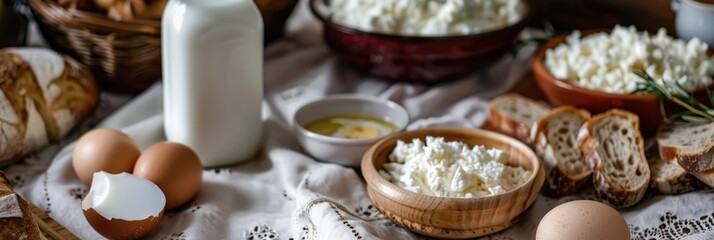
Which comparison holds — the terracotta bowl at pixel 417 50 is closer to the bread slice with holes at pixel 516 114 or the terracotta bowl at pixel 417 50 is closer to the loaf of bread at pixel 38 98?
the bread slice with holes at pixel 516 114

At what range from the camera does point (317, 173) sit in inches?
54.1

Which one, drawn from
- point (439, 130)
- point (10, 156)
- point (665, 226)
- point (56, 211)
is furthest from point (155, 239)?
point (665, 226)

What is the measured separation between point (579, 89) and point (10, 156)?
3.19ft

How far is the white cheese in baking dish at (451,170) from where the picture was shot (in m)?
1.19

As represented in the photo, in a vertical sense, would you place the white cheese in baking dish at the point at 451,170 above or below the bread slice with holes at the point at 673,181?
above

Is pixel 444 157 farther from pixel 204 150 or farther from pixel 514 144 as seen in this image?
pixel 204 150

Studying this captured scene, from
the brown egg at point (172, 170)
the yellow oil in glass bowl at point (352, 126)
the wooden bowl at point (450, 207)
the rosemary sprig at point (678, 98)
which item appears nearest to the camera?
the wooden bowl at point (450, 207)

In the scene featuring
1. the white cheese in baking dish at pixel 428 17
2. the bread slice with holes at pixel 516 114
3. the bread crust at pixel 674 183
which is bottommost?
the bread slice with holes at pixel 516 114

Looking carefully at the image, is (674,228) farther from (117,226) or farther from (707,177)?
(117,226)

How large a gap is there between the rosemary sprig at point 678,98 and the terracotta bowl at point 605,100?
16 mm

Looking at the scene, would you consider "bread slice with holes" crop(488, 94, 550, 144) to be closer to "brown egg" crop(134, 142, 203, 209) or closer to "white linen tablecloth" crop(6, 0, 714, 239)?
"white linen tablecloth" crop(6, 0, 714, 239)

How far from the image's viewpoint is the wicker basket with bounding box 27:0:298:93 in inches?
62.1

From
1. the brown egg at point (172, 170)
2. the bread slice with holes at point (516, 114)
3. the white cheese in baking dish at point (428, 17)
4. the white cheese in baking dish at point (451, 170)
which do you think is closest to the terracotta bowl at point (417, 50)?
the white cheese in baking dish at point (428, 17)

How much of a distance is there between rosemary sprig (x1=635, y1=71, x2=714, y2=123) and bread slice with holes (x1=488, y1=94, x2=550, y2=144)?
0.19m
